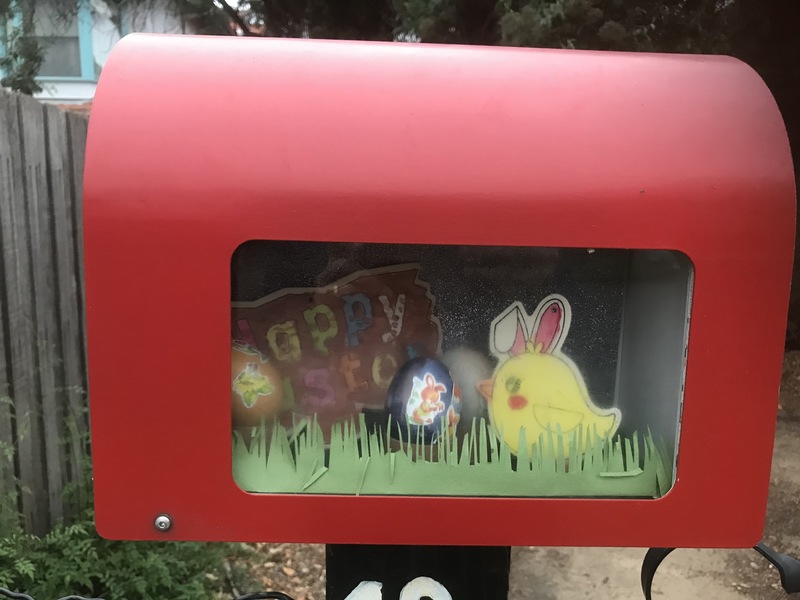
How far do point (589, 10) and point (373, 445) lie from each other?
11.4ft

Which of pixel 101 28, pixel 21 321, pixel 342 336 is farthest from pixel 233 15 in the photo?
pixel 342 336

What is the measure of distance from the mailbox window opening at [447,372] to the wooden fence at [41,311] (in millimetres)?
1452

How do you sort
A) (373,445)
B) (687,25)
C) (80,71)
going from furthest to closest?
(80,71)
(687,25)
(373,445)

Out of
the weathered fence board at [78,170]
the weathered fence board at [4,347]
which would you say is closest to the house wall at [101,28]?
the weathered fence board at [78,170]

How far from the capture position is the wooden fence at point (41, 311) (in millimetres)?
2133

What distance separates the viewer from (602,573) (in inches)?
114

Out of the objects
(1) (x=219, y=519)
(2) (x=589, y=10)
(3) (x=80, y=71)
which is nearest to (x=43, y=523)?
(1) (x=219, y=519)

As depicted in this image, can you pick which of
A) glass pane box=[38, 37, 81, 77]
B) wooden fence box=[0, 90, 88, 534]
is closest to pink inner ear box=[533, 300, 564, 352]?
wooden fence box=[0, 90, 88, 534]

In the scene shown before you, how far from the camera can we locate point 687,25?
13.4ft

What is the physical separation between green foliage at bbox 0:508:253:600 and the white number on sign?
3.88ft

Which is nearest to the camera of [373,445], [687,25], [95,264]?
[95,264]

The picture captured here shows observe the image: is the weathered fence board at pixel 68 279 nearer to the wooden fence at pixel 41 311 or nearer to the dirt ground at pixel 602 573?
the wooden fence at pixel 41 311

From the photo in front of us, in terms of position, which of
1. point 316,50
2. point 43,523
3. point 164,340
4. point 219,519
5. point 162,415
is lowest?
point 43,523

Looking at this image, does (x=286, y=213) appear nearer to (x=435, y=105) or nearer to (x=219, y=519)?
(x=435, y=105)
